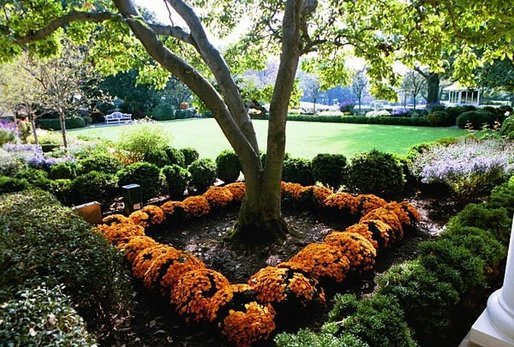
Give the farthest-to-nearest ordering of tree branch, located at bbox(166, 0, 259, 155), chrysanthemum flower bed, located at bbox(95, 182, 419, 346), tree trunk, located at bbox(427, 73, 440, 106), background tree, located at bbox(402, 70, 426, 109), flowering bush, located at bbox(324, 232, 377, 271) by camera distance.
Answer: background tree, located at bbox(402, 70, 426, 109)
tree trunk, located at bbox(427, 73, 440, 106)
tree branch, located at bbox(166, 0, 259, 155)
flowering bush, located at bbox(324, 232, 377, 271)
chrysanthemum flower bed, located at bbox(95, 182, 419, 346)

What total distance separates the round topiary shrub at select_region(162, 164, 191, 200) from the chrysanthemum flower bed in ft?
5.07

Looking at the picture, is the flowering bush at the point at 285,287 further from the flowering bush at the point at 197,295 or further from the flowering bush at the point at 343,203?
the flowering bush at the point at 343,203

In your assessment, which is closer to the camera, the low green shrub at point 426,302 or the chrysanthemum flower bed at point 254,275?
the low green shrub at point 426,302

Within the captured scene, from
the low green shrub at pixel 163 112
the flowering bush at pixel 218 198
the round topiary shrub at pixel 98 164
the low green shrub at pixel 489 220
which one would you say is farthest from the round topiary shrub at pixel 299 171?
the low green shrub at pixel 163 112

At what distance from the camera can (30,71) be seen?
11812mm

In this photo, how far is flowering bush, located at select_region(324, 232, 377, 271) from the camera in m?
3.84

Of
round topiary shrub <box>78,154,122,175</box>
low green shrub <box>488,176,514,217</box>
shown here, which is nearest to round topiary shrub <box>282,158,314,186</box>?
low green shrub <box>488,176,514,217</box>

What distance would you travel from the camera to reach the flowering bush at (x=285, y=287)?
315cm

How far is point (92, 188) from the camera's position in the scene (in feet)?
20.9

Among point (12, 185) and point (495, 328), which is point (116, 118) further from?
point (495, 328)

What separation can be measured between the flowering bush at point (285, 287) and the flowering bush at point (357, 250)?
0.63 metres

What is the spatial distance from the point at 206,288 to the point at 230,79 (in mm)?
2978

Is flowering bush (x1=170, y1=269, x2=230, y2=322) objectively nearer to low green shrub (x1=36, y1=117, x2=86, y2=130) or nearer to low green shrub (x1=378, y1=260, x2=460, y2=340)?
low green shrub (x1=378, y1=260, x2=460, y2=340)

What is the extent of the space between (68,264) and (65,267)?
52mm
